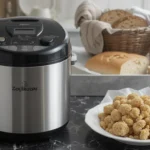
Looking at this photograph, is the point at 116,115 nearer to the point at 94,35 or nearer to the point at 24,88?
the point at 24,88

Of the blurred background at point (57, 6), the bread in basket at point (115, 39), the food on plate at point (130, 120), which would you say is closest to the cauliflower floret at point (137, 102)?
the food on plate at point (130, 120)

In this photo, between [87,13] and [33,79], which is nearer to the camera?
[33,79]

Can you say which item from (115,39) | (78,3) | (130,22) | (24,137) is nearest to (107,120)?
(24,137)

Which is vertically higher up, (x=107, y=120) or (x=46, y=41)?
(x=46, y=41)

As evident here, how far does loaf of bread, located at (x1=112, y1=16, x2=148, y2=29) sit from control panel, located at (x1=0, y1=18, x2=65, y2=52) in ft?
1.71

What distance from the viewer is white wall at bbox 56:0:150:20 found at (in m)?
2.02

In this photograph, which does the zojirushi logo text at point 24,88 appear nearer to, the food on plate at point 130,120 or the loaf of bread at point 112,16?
the food on plate at point 130,120

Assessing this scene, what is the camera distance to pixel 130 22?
1.48 metres

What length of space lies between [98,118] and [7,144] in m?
0.19

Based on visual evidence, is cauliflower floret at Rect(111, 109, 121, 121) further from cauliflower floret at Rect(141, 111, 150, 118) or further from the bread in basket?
the bread in basket

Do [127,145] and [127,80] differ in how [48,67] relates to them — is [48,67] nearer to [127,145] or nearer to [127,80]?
[127,145]

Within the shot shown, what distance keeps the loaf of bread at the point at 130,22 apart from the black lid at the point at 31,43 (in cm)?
52

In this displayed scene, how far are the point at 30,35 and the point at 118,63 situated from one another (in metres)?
0.36

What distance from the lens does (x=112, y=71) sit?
1218 mm
